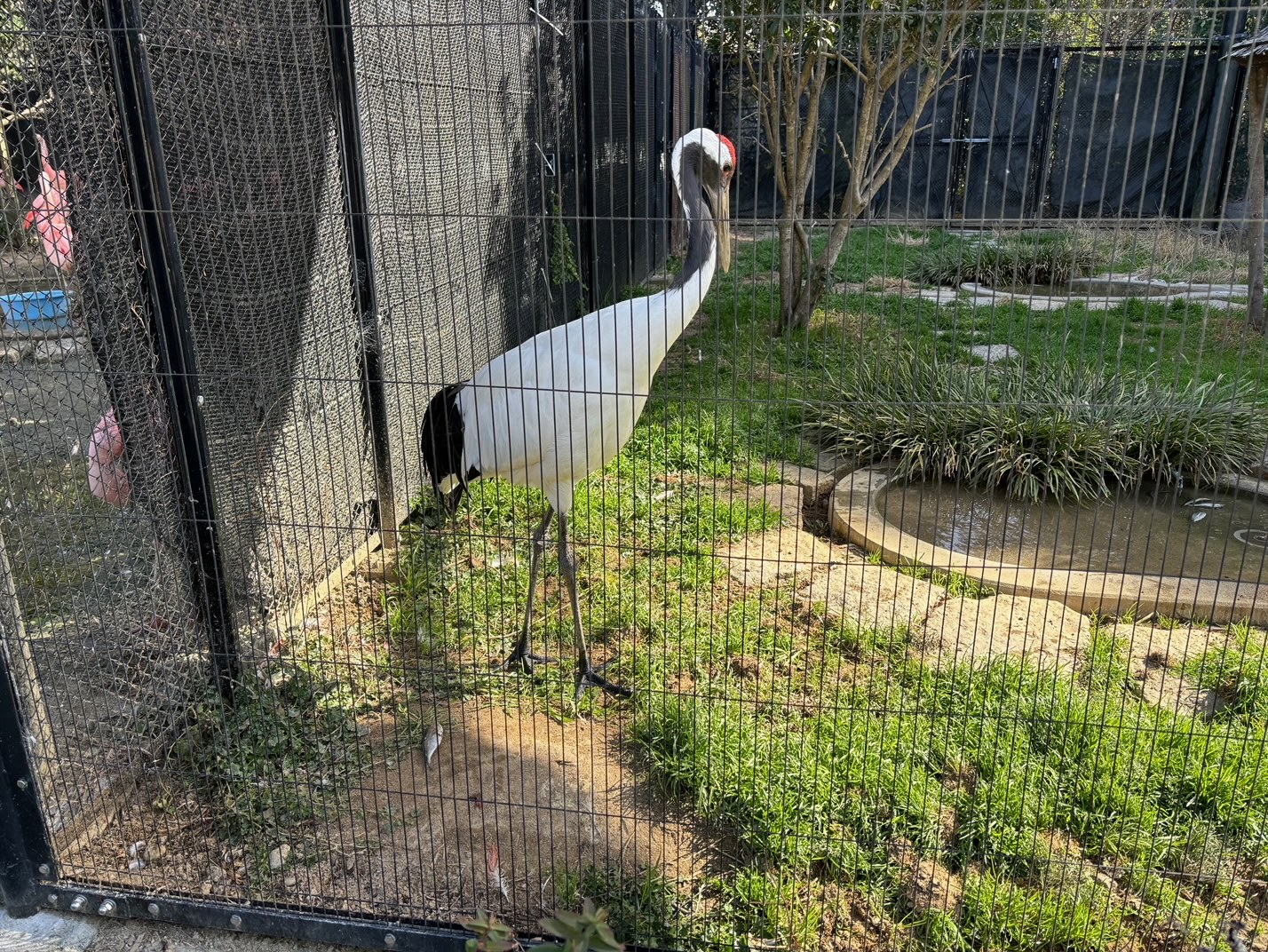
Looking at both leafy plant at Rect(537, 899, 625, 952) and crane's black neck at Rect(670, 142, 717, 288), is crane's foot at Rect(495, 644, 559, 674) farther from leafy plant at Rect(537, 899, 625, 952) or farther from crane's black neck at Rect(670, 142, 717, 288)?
leafy plant at Rect(537, 899, 625, 952)

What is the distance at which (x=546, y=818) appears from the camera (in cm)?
283

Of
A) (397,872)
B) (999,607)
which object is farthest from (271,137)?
(999,607)

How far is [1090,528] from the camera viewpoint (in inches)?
191

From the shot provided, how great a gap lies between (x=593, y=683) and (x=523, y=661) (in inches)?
10.7

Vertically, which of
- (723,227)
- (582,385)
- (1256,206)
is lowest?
(582,385)

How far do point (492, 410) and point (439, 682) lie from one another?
0.96 m

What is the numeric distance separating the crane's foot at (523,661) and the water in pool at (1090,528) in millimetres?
1770

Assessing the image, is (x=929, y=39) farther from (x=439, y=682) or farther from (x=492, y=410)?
(x=439, y=682)

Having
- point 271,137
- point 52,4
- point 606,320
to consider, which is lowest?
point 606,320

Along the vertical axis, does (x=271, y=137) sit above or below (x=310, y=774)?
above

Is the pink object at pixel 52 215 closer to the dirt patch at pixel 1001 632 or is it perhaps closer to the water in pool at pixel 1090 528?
the dirt patch at pixel 1001 632

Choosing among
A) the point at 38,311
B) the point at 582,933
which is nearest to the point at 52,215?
the point at 38,311

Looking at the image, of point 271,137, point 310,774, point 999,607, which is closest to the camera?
point 310,774

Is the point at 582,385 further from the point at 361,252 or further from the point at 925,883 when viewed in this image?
the point at 925,883
